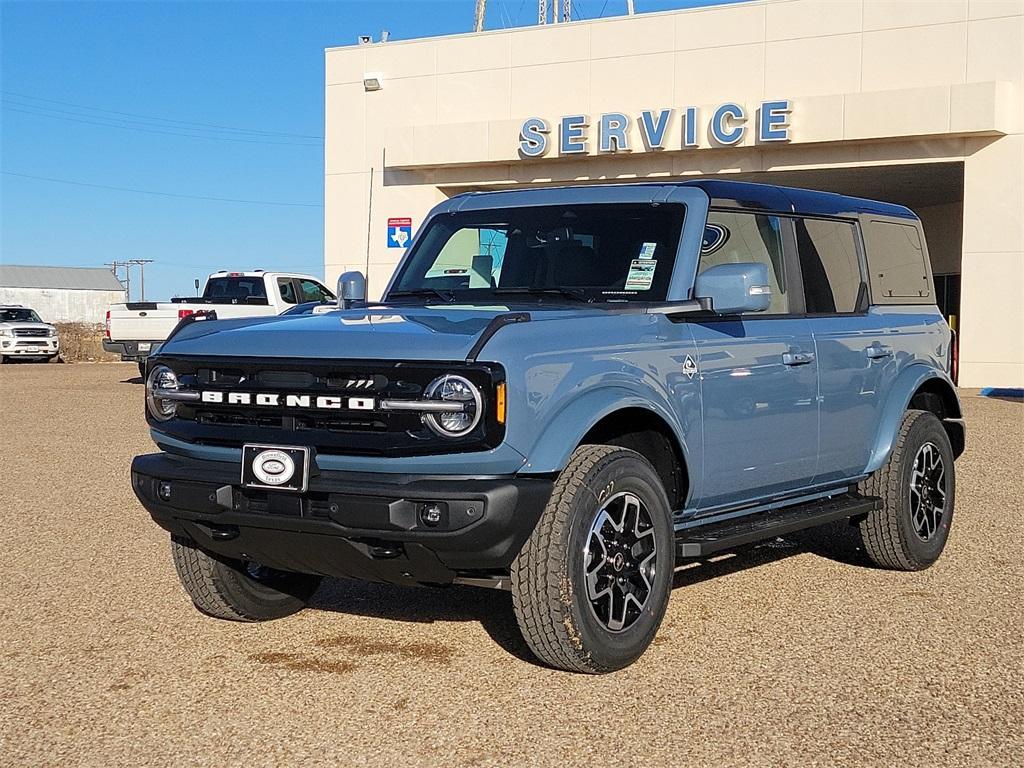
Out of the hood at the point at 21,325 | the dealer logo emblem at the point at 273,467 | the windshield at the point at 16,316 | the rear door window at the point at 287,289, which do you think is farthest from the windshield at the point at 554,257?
the windshield at the point at 16,316

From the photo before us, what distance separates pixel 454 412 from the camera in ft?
14.9

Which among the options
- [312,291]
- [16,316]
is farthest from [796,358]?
[16,316]

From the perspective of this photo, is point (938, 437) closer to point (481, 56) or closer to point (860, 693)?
point (860, 693)

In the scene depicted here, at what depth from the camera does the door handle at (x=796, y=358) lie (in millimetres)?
6109

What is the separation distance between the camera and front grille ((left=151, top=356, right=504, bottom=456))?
14.9 ft

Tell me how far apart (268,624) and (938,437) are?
3908 millimetres

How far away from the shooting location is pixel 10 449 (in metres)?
13.4

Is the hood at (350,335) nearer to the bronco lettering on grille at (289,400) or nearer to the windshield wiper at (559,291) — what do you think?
the bronco lettering on grille at (289,400)

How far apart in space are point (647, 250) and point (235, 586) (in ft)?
7.91

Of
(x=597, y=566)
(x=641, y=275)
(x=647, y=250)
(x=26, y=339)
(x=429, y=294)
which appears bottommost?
(x=26, y=339)

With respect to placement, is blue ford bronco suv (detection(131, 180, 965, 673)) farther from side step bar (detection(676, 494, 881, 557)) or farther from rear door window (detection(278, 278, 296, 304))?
rear door window (detection(278, 278, 296, 304))

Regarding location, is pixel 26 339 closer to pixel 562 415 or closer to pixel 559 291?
pixel 559 291

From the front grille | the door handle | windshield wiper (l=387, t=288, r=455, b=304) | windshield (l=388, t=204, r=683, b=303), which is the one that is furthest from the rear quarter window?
the front grille

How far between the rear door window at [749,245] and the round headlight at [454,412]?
5.92 ft
